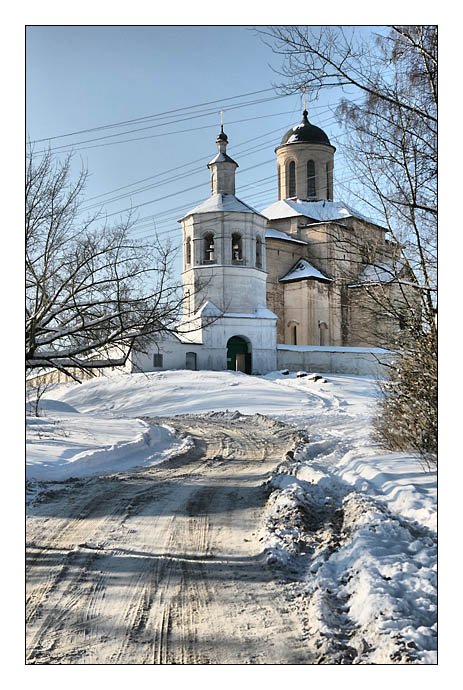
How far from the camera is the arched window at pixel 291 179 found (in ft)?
150

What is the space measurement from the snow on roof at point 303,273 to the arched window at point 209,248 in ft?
23.3

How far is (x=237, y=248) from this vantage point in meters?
36.1

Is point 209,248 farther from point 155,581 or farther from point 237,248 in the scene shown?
point 155,581

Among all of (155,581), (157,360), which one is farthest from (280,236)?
(155,581)

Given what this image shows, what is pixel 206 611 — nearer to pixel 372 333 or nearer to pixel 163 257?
pixel 372 333

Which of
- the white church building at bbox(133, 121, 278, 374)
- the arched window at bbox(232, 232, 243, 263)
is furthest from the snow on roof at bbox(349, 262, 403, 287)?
the arched window at bbox(232, 232, 243, 263)

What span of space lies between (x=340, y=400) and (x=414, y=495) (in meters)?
19.7

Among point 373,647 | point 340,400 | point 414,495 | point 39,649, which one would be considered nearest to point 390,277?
point 414,495

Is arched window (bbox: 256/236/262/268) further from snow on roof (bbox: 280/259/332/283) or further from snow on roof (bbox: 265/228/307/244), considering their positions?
snow on roof (bbox: 265/228/307/244)

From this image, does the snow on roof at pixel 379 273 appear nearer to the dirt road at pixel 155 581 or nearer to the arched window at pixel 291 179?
the dirt road at pixel 155 581

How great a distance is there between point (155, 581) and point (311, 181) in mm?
42725

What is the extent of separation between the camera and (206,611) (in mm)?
4266

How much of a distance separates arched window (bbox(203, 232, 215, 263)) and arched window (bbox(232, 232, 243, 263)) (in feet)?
3.73

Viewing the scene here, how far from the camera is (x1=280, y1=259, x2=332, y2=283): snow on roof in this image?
40.4 m
